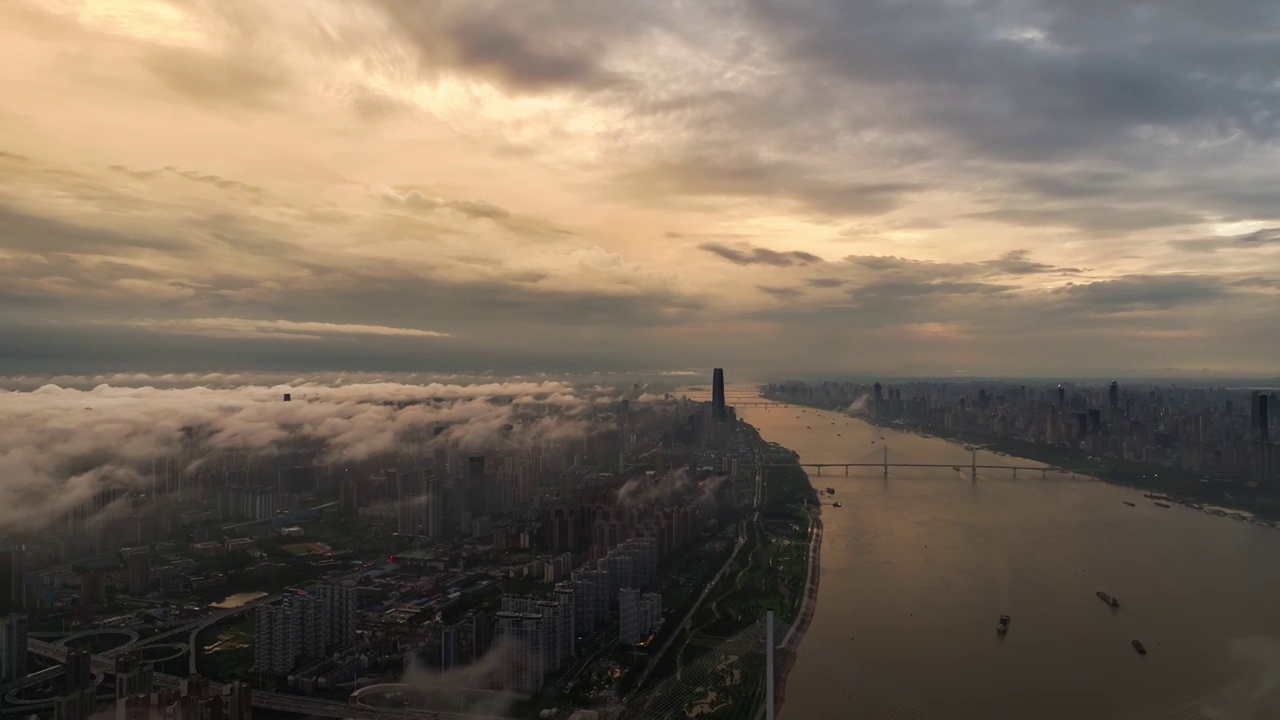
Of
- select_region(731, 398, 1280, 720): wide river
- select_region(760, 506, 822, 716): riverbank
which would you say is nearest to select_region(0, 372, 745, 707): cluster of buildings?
select_region(760, 506, 822, 716): riverbank

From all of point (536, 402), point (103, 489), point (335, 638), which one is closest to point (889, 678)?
point (335, 638)

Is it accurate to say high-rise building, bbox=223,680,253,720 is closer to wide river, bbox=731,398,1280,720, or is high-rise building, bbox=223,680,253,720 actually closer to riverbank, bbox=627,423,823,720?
riverbank, bbox=627,423,823,720

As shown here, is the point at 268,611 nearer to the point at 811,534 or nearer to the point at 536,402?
Answer: the point at 811,534

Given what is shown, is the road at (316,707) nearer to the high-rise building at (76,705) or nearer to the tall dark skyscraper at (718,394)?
the high-rise building at (76,705)

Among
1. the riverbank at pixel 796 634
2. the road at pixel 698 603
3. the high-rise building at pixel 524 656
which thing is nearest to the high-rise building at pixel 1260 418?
the road at pixel 698 603

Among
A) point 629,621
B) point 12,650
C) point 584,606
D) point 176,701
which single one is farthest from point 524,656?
point 12,650

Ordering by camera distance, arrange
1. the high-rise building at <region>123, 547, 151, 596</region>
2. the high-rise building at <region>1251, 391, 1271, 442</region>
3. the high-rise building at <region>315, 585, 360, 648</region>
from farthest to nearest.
Result: the high-rise building at <region>1251, 391, 1271, 442</region> < the high-rise building at <region>123, 547, 151, 596</region> < the high-rise building at <region>315, 585, 360, 648</region>
